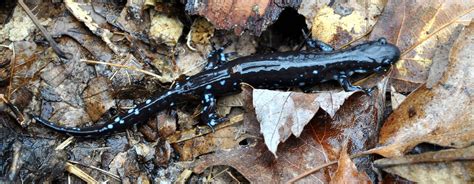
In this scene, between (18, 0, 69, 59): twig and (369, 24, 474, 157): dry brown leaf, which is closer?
(369, 24, 474, 157): dry brown leaf

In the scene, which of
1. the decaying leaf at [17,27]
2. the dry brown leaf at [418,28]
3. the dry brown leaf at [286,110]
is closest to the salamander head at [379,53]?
the dry brown leaf at [418,28]

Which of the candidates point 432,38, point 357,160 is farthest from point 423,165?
point 432,38

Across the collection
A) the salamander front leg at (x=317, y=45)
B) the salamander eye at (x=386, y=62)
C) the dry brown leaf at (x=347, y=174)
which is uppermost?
the salamander front leg at (x=317, y=45)

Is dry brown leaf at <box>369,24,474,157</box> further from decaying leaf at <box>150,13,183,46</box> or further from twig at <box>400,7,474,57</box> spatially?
decaying leaf at <box>150,13,183,46</box>

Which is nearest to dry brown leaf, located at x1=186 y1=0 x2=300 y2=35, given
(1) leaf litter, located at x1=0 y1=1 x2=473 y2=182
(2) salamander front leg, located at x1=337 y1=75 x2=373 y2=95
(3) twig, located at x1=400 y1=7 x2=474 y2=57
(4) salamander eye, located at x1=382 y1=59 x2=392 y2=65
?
(1) leaf litter, located at x1=0 y1=1 x2=473 y2=182

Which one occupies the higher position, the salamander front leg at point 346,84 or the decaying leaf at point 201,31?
the decaying leaf at point 201,31

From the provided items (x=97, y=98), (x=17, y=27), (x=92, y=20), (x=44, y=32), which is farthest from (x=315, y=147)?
(x=17, y=27)

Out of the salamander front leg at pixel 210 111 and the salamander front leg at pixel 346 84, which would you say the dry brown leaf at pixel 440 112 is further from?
the salamander front leg at pixel 210 111
